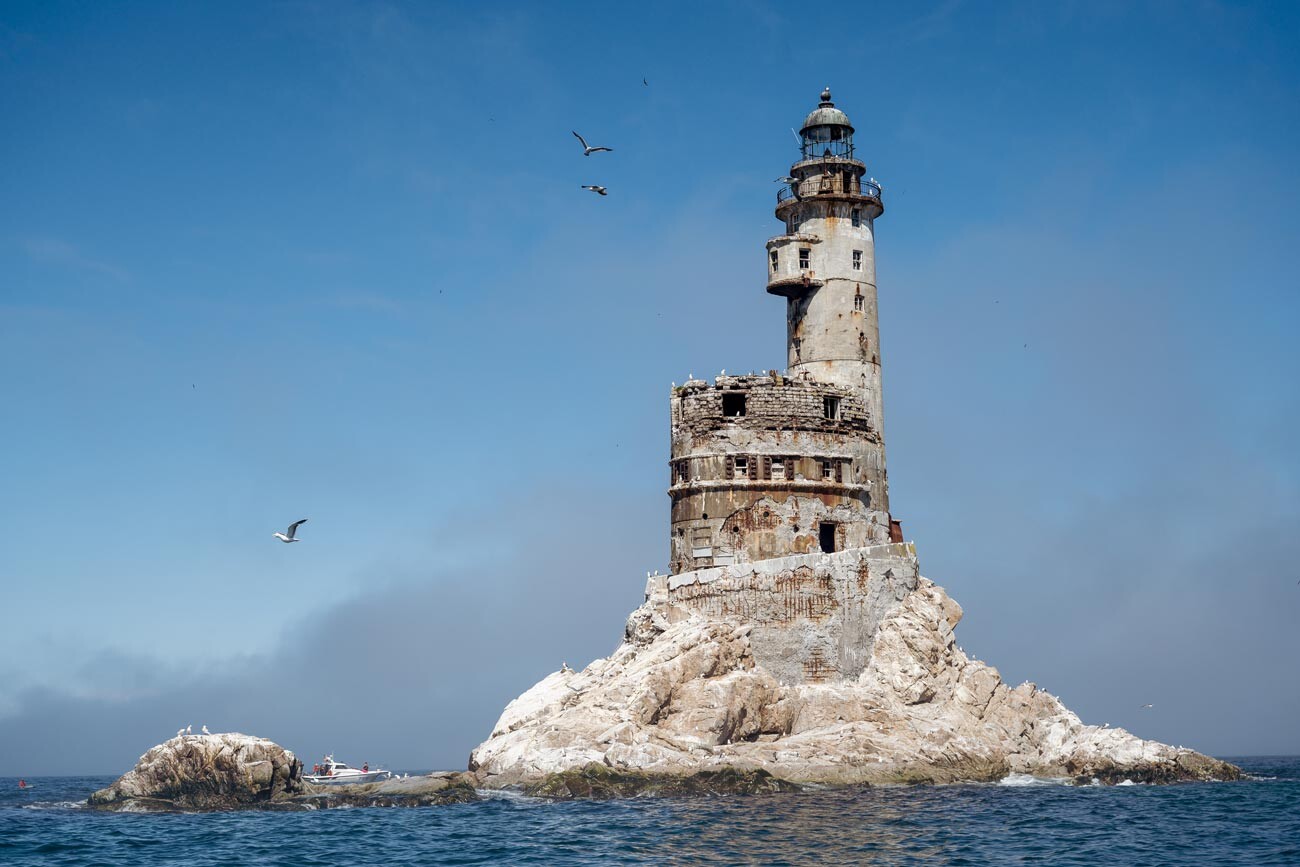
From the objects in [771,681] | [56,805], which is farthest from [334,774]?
[771,681]

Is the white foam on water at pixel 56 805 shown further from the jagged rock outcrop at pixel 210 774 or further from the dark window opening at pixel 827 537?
the dark window opening at pixel 827 537

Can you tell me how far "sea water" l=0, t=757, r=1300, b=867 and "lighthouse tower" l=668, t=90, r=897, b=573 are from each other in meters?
10.4

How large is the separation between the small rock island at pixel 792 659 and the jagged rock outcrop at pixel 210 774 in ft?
22.2

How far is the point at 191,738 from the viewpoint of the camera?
5122cm

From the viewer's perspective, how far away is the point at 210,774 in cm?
5094

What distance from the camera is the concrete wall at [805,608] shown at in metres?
54.1

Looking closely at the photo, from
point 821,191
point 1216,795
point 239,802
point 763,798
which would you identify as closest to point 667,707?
point 763,798

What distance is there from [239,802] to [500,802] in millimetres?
8910

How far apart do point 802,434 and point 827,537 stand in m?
3.69

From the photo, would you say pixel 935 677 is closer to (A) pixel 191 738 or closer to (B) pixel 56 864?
(A) pixel 191 738

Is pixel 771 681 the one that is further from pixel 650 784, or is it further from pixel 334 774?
pixel 334 774

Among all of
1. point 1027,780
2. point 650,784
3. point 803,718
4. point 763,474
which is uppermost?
point 763,474

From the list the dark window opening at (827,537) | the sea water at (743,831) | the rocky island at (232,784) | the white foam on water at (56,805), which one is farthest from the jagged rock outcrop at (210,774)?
the dark window opening at (827,537)

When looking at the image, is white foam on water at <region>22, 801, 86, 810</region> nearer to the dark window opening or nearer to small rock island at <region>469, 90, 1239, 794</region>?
small rock island at <region>469, 90, 1239, 794</region>
